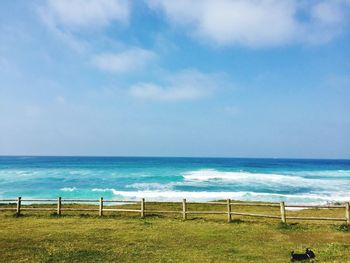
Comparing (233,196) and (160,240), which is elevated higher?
(160,240)

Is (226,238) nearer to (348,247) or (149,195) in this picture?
(348,247)

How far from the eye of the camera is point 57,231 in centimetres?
1523

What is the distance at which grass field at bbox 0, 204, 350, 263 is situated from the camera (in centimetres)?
1093

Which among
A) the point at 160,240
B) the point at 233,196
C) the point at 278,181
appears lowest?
the point at 233,196

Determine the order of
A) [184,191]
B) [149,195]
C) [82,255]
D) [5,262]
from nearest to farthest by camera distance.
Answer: [5,262] < [82,255] < [149,195] < [184,191]

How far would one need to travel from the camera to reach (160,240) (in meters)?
13.4

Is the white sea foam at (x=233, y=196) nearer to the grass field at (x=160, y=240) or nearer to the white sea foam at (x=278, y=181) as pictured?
the white sea foam at (x=278, y=181)

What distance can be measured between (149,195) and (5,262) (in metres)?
30.5

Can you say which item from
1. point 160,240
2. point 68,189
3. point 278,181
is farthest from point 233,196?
point 160,240

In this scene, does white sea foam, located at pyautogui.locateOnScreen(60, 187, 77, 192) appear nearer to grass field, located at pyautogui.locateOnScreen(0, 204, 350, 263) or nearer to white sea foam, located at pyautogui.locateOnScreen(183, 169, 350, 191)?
white sea foam, located at pyautogui.locateOnScreen(183, 169, 350, 191)

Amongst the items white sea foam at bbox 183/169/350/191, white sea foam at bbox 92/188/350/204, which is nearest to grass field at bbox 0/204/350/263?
white sea foam at bbox 92/188/350/204

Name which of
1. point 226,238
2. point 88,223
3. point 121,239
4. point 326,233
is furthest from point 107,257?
point 326,233

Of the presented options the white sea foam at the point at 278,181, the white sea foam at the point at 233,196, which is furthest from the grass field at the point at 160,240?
the white sea foam at the point at 278,181

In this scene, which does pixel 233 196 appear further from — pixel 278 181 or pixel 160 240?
pixel 160 240
